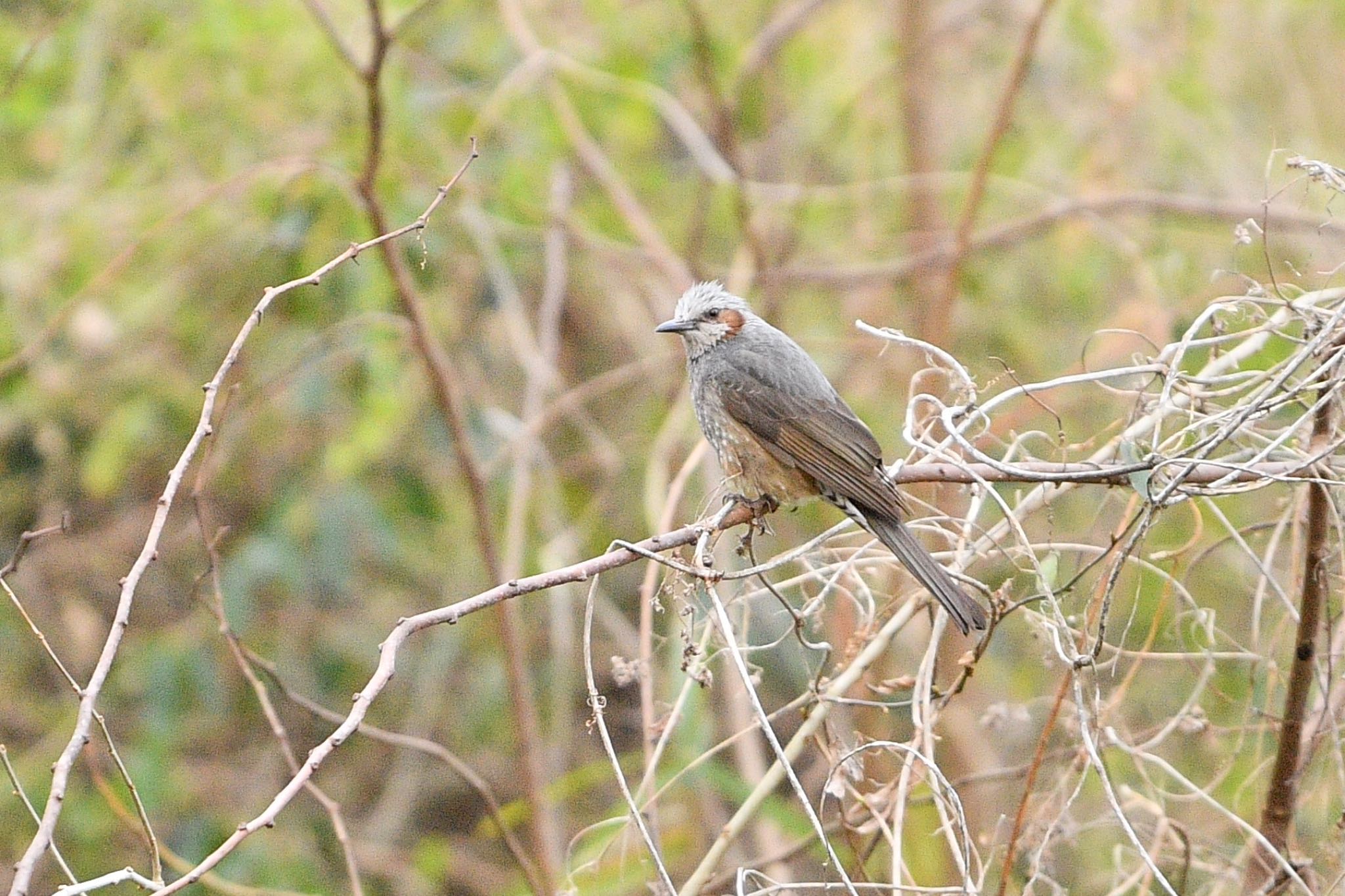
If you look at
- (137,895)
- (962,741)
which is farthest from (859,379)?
(137,895)

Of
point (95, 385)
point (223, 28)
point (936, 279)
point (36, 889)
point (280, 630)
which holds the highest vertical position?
point (223, 28)

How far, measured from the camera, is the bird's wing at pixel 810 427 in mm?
3748

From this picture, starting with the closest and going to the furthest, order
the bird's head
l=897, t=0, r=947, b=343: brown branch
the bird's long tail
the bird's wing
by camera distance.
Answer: the bird's long tail, the bird's wing, the bird's head, l=897, t=0, r=947, b=343: brown branch

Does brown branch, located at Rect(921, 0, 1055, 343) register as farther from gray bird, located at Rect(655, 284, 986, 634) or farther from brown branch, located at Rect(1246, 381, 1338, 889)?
brown branch, located at Rect(1246, 381, 1338, 889)

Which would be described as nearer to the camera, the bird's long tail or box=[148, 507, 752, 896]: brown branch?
box=[148, 507, 752, 896]: brown branch

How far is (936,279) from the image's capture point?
645cm

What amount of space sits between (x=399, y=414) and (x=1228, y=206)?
3.42 m

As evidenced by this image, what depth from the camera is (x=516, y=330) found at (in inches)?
240

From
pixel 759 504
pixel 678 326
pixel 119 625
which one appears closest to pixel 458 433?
pixel 678 326

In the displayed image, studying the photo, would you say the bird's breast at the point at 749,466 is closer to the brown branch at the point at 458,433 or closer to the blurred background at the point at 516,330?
the blurred background at the point at 516,330

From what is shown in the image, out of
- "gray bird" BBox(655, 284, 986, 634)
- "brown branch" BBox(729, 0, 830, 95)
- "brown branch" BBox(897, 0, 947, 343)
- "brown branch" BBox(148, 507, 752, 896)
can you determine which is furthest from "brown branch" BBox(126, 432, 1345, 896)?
"brown branch" BBox(729, 0, 830, 95)

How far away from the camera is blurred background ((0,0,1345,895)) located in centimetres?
538

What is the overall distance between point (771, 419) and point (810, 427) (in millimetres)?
137

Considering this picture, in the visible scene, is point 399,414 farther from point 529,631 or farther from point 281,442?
point 529,631
